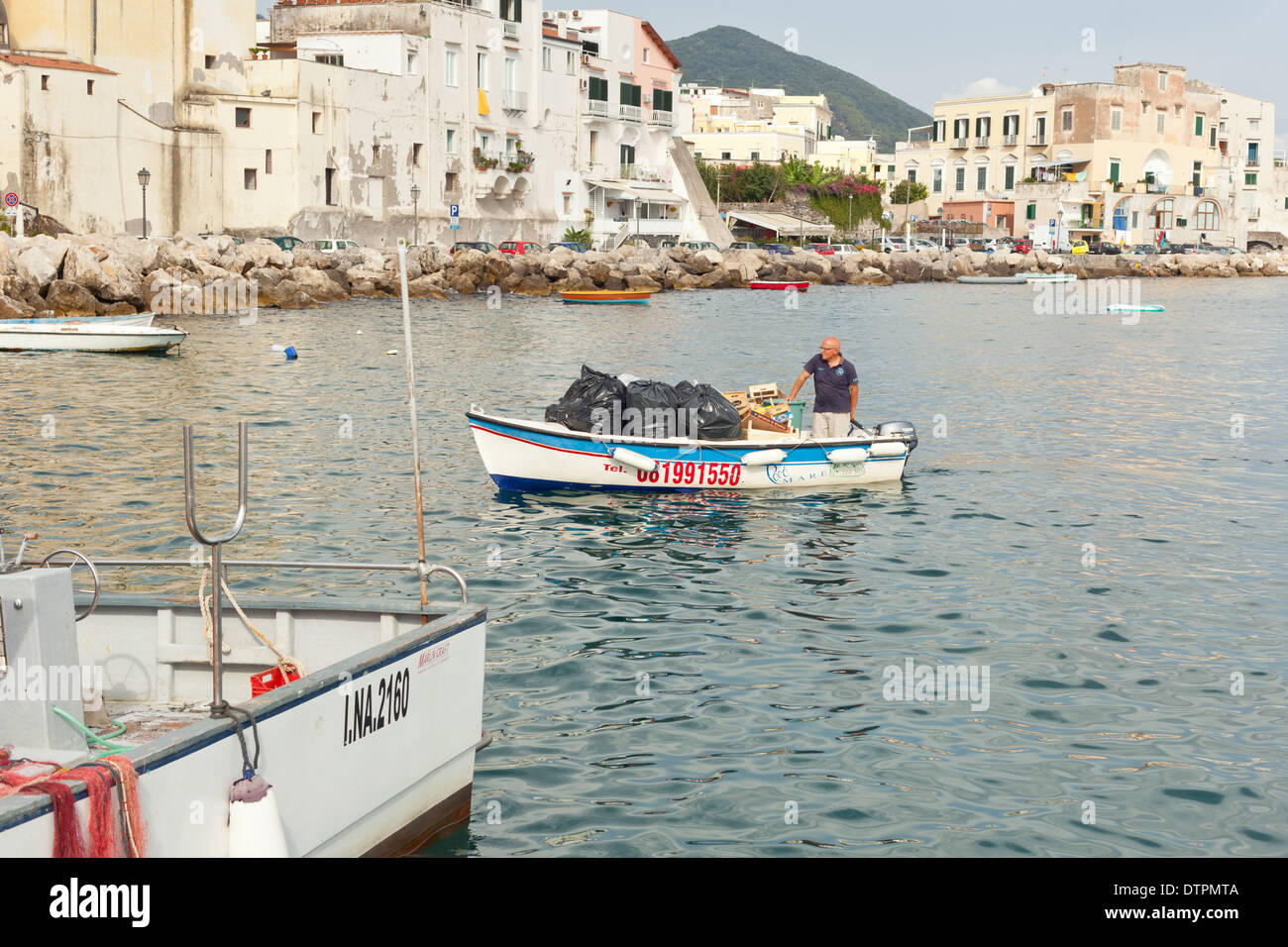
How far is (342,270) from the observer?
189 feet

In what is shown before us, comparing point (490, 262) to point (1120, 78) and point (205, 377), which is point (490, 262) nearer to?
point (205, 377)

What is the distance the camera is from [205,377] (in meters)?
31.2

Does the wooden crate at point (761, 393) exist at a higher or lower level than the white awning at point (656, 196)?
lower

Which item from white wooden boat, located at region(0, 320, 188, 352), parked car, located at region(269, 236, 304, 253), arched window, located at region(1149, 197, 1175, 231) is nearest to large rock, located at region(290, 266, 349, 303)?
parked car, located at region(269, 236, 304, 253)

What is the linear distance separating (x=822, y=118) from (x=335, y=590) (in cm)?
14958

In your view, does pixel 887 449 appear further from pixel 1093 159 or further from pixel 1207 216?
pixel 1207 216

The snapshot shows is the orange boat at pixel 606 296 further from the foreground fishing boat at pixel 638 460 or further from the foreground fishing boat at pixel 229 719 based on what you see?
the foreground fishing boat at pixel 229 719

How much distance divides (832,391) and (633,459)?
9.69ft

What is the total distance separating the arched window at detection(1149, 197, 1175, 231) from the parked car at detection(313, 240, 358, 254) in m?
81.3

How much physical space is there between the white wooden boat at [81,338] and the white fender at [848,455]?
21.9 m

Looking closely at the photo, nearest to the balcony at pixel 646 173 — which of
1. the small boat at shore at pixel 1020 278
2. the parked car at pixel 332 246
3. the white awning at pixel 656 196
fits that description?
the white awning at pixel 656 196

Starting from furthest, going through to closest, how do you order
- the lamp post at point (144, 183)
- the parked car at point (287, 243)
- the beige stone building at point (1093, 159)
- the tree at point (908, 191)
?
the tree at point (908, 191), the beige stone building at point (1093, 159), the parked car at point (287, 243), the lamp post at point (144, 183)

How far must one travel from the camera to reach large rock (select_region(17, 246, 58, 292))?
138ft

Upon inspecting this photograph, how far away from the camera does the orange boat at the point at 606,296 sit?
5953 cm
